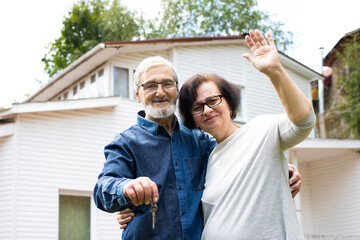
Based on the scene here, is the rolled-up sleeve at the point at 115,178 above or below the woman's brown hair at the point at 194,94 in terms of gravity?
below

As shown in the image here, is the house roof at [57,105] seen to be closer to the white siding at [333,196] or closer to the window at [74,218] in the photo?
the window at [74,218]

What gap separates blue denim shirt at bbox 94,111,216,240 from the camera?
10.1 ft

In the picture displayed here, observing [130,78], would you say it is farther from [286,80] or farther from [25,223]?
[286,80]

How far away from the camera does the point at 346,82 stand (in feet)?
76.9

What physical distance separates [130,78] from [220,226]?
12481 millimetres

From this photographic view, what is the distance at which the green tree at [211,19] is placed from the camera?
97.8 feet

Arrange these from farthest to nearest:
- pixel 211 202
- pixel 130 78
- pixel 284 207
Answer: pixel 130 78, pixel 211 202, pixel 284 207

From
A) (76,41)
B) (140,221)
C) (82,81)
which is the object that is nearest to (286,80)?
(140,221)

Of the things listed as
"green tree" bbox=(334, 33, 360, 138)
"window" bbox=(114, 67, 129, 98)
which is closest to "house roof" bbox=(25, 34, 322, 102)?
"window" bbox=(114, 67, 129, 98)

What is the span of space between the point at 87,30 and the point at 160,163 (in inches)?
1072

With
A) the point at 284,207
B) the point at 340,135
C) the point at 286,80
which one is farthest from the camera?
the point at 340,135

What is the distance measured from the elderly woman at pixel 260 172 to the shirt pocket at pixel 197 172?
0.06m

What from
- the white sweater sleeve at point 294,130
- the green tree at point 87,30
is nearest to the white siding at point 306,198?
the green tree at point 87,30

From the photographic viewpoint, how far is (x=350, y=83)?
75.6ft
